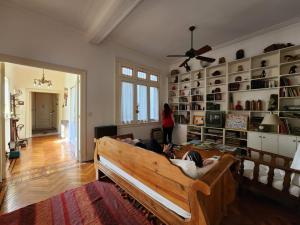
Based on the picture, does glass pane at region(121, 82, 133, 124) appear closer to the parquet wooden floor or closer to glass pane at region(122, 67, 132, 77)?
glass pane at region(122, 67, 132, 77)

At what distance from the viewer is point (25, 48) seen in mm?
2787

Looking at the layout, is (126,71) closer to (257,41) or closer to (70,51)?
(70,51)

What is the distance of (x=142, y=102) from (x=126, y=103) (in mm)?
669

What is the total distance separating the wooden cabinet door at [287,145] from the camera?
2.93 metres

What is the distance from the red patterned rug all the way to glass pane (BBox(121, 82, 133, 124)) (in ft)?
8.04

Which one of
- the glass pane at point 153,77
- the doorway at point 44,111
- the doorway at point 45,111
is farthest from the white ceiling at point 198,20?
the doorway at point 44,111

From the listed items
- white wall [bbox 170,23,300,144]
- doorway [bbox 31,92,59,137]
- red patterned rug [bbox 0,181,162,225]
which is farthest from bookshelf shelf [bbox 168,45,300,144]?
doorway [bbox 31,92,59,137]

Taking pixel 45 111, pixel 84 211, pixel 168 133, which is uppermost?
pixel 45 111

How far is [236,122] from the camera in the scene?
12.7 ft

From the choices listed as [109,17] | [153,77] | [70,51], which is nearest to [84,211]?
[109,17]

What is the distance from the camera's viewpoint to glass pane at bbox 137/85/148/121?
489cm

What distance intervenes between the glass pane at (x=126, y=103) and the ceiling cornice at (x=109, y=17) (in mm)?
1474

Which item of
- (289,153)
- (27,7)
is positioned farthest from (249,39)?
(27,7)

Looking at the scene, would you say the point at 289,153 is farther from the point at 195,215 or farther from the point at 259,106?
the point at 195,215
